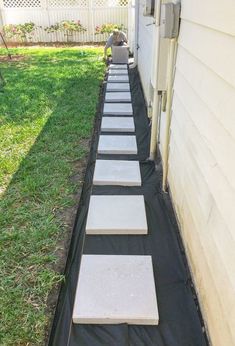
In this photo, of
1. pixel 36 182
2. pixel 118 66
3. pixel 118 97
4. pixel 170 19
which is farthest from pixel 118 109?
pixel 118 66

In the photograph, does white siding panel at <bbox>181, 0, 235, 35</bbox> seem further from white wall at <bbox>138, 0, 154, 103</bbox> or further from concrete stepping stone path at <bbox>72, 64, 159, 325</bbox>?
white wall at <bbox>138, 0, 154, 103</bbox>

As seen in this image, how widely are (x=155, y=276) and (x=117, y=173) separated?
44.9 inches

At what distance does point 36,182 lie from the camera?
A: 2.63 meters

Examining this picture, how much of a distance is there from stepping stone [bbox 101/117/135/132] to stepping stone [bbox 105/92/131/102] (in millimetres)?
815

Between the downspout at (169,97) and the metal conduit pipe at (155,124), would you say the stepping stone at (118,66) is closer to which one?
the metal conduit pipe at (155,124)

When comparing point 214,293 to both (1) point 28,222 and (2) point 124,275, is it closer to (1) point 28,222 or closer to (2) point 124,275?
(2) point 124,275

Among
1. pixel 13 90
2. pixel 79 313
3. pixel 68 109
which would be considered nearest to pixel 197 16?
pixel 79 313

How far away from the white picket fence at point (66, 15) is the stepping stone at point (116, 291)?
33.1ft

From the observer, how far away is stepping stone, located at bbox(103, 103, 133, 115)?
13.7ft

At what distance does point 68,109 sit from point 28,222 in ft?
8.08

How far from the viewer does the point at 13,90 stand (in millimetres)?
5262

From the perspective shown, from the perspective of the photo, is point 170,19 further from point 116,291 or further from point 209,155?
point 116,291

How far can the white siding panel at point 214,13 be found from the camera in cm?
116

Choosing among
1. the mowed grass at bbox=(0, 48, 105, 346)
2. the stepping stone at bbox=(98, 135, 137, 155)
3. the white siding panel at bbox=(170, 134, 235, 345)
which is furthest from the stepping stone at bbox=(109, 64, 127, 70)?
the white siding panel at bbox=(170, 134, 235, 345)
